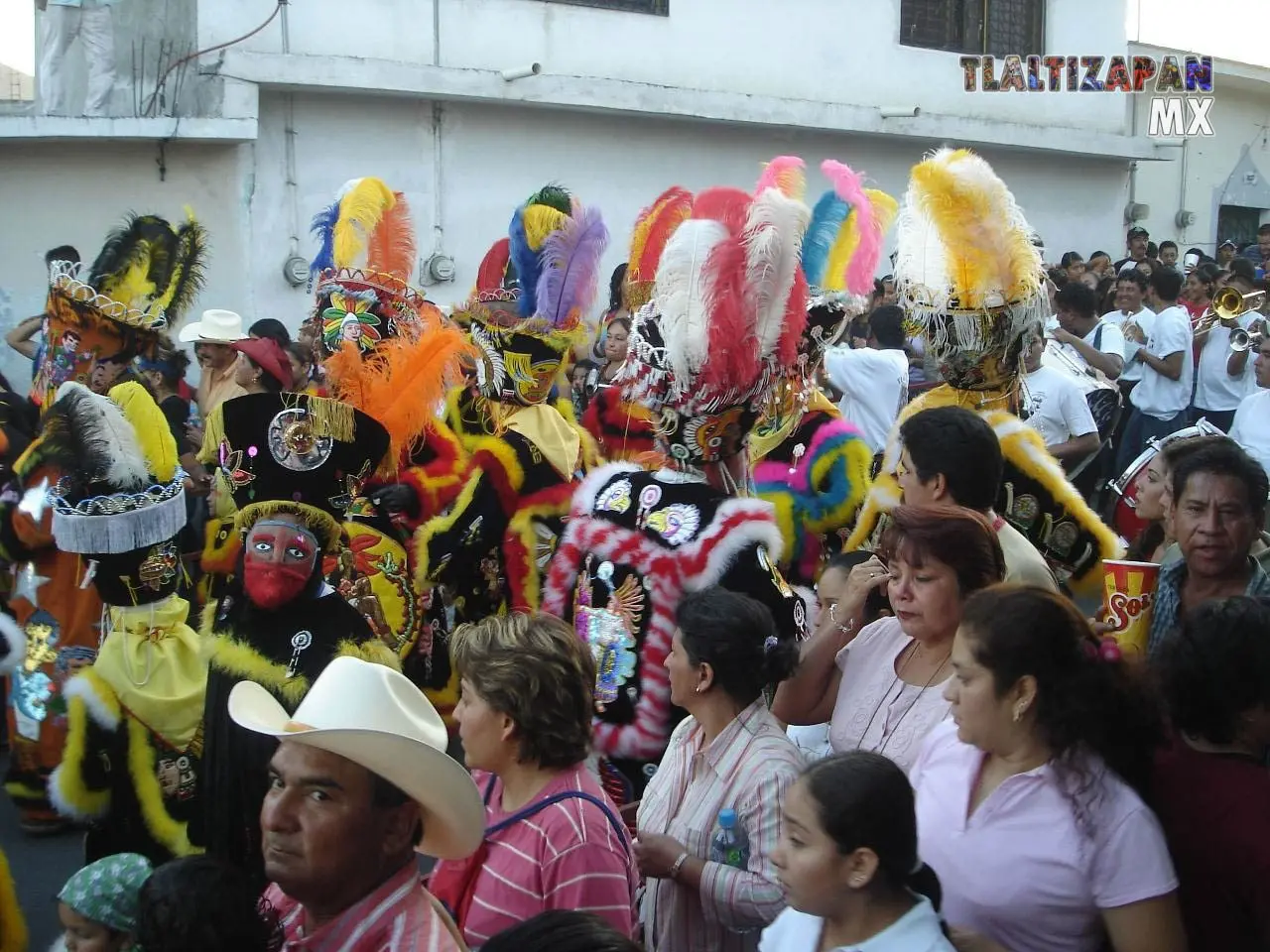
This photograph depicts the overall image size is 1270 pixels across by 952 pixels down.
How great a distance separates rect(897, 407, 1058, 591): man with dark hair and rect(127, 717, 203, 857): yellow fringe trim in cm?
267

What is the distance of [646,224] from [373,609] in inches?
94.0

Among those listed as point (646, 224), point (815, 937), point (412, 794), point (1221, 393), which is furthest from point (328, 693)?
point (1221, 393)

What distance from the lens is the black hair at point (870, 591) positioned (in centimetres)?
360

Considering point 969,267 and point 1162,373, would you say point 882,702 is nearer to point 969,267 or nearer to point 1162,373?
point 969,267

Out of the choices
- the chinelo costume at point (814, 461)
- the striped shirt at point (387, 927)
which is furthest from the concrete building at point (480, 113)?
the striped shirt at point (387, 927)

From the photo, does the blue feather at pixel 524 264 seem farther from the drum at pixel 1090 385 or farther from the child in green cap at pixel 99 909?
the child in green cap at pixel 99 909

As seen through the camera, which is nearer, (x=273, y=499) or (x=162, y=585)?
(x=273, y=499)

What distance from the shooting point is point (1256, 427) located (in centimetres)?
775

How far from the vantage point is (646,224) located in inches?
264

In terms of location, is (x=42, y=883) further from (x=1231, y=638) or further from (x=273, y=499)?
(x=1231, y=638)

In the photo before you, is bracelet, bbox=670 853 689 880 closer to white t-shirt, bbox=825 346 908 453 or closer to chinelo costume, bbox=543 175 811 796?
chinelo costume, bbox=543 175 811 796

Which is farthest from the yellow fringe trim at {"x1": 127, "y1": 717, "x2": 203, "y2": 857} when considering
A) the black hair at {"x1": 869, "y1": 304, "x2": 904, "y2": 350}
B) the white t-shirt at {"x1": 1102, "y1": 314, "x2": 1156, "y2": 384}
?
the white t-shirt at {"x1": 1102, "y1": 314, "x2": 1156, "y2": 384}

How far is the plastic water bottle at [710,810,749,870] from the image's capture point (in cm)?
305

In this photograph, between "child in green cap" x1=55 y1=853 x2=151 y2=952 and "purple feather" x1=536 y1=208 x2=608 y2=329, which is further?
"purple feather" x1=536 y1=208 x2=608 y2=329
